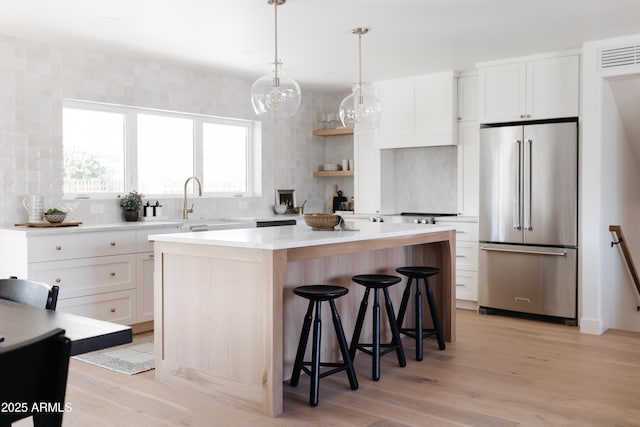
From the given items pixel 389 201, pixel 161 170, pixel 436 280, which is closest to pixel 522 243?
pixel 436 280

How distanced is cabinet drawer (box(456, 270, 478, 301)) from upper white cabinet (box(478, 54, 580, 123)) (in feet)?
5.11

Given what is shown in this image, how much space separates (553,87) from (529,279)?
69.9 inches

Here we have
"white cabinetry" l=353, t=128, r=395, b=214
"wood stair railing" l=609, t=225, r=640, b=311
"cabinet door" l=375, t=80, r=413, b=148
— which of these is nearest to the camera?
"wood stair railing" l=609, t=225, r=640, b=311

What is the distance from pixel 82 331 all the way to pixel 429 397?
2323 millimetres

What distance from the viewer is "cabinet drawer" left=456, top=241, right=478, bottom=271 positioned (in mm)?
6066

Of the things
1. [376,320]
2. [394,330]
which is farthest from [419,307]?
[376,320]

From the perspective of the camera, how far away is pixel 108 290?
16.1 feet

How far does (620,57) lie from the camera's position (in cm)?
495

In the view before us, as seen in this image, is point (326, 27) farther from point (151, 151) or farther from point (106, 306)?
point (106, 306)

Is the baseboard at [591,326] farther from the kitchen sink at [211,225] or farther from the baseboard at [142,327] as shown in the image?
the baseboard at [142,327]

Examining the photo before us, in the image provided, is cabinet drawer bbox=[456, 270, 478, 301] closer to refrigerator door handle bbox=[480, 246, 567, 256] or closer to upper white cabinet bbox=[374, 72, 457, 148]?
refrigerator door handle bbox=[480, 246, 567, 256]

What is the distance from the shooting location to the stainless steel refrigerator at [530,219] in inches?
210

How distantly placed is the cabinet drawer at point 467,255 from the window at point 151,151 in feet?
8.05

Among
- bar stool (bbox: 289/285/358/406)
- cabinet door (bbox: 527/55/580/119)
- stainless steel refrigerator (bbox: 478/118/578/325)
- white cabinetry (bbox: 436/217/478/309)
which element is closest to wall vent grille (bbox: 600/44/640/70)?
cabinet door (bbox: 527/55/580/119)
